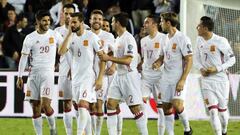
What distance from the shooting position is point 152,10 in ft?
72.8

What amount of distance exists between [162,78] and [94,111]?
1.43 meters

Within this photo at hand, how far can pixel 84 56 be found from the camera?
14.4m

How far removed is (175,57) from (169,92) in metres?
0.55

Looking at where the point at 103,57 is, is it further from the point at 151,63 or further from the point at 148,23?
the point at 151,63

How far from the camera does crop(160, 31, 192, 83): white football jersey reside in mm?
14742

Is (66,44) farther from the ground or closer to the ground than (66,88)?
farther from the ground

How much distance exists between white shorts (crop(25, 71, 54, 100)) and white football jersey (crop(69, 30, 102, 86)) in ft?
4.14

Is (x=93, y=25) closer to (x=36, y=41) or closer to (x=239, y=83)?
(x=36, y=41)

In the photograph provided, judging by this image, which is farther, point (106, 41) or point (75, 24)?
point (106, 41)

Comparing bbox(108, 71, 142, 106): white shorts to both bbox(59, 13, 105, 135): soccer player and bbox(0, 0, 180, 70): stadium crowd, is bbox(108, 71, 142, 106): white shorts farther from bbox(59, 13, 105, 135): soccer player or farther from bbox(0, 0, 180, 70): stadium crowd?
bbox(0, 0, 180, 70): stadium crowd

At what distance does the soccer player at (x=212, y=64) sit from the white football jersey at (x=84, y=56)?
196 centimetres

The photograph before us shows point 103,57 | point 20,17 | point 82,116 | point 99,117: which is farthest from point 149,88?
point 20,17

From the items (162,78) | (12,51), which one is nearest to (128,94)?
(162,78)

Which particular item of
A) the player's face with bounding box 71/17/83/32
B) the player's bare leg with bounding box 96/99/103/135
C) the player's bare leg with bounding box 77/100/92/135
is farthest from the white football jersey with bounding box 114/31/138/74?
the player's bare leg with bounding box 96/99/103/135
